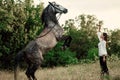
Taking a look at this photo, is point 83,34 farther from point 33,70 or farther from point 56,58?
point 33,70

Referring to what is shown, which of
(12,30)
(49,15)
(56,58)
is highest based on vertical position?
(49,15)

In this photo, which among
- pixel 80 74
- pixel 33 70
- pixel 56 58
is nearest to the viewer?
pixel 33 70

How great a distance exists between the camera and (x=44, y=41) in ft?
43.5

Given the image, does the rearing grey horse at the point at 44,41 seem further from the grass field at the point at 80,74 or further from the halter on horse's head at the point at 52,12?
the grass field at the point at 80,74

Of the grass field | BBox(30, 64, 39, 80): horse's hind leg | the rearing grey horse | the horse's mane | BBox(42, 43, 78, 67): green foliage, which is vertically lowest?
BBox(42, 43, 78, 67): green foliage

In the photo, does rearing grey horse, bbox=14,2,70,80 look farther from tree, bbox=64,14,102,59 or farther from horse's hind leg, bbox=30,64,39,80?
tree, bbox=64,14,102,59

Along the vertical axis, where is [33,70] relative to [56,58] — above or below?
above

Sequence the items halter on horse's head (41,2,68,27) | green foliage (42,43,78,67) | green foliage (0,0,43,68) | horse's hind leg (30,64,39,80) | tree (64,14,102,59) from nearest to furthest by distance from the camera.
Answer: horse's hind leg (30,64,39,80) → halter on horse's head (41,2,68,27) → green foliage (0,0,43,68) → green foliage (42,43,78,67) → tree (64,14,102,59)

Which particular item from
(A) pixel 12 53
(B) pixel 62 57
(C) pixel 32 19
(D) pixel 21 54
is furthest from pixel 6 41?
(D) pixel 21 54

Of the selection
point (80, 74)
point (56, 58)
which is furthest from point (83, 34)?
point (80, 74)

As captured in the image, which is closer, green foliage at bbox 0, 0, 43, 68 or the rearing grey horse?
the rearing grey horse

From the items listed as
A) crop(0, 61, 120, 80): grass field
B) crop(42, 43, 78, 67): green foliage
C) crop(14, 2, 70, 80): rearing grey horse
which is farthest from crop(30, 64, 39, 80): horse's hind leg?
crop(42, 43, 78, 67): green foliage

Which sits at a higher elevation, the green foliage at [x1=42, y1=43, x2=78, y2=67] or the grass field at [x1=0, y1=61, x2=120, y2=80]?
the grass field at [x1=0, y1=61, x2=120, y2=80]

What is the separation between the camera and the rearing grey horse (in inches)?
523
